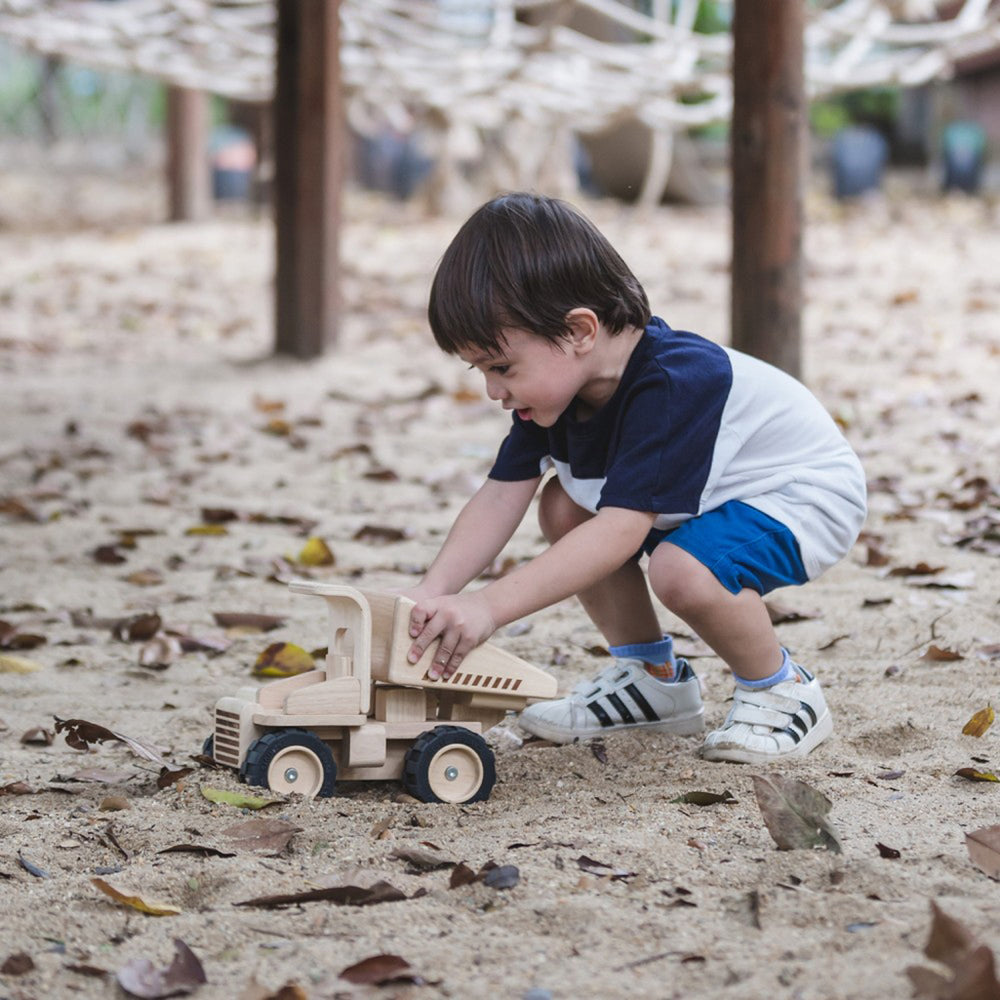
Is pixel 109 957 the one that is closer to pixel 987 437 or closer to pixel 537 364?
pixel 537 364

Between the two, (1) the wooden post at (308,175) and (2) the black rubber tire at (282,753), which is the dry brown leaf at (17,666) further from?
(1) the wooden post at (308,175)

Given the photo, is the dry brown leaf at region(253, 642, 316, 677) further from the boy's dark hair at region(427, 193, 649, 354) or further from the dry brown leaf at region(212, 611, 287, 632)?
the boy's dark hair at region(427, 193, 649, 354)

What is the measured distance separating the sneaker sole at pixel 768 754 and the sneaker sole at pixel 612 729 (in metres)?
0.16

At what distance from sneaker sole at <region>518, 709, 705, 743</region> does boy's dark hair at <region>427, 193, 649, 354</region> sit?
28.8 inches

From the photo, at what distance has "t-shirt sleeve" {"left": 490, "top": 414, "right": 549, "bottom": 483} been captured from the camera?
241 cm

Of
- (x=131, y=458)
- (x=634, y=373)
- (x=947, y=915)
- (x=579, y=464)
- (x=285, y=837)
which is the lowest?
(x=131, y=458)

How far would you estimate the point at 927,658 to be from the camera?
271 centimetres

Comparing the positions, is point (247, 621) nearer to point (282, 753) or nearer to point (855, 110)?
point (282, 753)

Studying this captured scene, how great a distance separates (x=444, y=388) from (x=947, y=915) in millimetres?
4662

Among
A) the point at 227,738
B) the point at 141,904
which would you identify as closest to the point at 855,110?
the point at 227,738

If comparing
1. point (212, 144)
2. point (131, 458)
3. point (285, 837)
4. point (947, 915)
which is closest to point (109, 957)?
point (285, 837)

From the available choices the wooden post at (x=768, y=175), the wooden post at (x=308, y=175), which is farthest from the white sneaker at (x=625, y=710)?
the wooden post at (x=308, y=175)

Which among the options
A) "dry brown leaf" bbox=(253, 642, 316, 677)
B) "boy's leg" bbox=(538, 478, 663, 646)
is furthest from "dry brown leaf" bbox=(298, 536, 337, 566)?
"boy's leg" bbox=(538, 478, 663, 646)

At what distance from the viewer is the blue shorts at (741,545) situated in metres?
2.19
